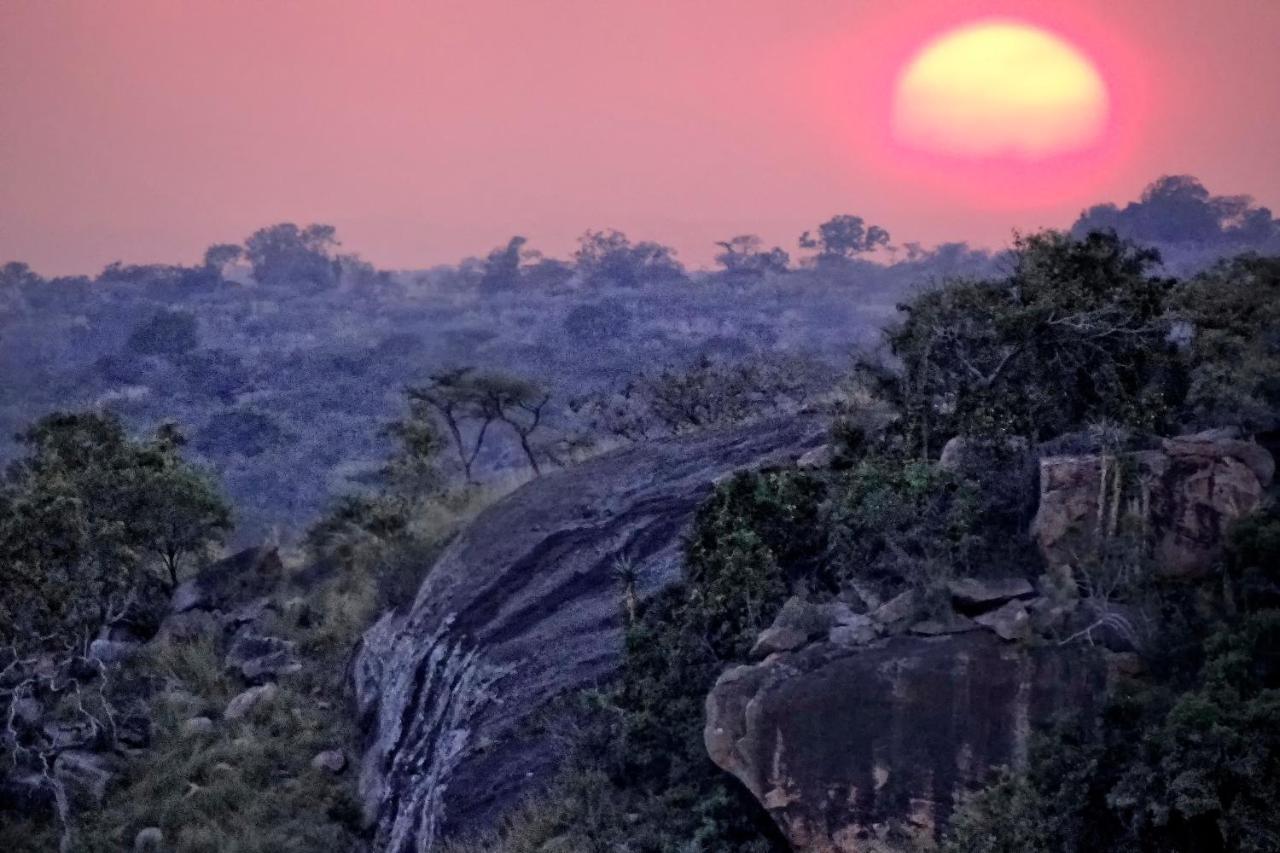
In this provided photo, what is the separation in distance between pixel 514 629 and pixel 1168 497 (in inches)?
321

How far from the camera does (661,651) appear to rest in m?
12.5

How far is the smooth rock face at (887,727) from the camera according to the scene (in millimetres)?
9195

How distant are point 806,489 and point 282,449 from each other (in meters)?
37.6

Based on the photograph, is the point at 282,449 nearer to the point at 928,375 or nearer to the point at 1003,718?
the point at 928,375

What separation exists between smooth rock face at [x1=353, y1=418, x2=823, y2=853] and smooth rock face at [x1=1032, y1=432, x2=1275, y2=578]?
4.09m

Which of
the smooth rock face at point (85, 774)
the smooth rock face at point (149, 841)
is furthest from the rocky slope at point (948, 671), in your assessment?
the smooth rock face at point (85, 774)

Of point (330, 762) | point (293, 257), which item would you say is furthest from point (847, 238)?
point (330, 762)

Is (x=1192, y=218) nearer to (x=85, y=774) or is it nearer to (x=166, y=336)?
(x=166, y=336)

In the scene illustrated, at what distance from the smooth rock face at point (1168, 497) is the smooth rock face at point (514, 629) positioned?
4.09 metres

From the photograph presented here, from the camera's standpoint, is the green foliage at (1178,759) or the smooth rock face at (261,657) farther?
the smooth rock face at (261,657)

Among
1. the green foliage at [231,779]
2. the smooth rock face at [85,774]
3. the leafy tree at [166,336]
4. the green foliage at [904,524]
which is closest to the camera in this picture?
the green foliage at [904,524]

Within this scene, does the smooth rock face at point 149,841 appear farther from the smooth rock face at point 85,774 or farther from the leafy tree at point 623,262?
the leafy tree at point 623,262

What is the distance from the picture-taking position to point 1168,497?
1020 centimetres

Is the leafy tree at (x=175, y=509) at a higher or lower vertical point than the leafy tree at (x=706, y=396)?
lower
